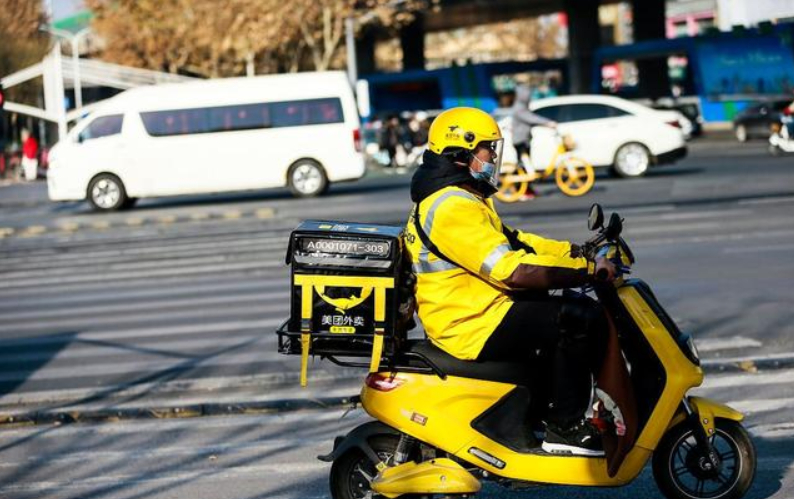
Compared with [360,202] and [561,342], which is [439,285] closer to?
[561,342]

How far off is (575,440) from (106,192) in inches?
946

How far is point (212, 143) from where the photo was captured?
2930cm

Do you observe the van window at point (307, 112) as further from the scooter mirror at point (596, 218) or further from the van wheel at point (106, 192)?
the scooter mirror at point (596, 218)

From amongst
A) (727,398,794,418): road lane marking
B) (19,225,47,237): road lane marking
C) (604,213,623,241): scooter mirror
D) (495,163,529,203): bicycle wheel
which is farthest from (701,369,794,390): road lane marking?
(19,225,47,237): road lane marking

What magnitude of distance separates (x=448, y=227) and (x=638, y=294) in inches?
33.0

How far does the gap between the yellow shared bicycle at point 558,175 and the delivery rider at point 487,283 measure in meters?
17.8

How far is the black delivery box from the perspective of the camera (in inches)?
216

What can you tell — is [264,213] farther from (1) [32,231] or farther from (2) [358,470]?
(2) [358,470]

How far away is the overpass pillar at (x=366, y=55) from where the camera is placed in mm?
77125

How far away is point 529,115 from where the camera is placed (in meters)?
23.2

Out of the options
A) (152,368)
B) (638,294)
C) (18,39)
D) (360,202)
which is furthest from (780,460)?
(18,39)

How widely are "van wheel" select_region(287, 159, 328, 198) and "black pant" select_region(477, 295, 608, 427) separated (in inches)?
917

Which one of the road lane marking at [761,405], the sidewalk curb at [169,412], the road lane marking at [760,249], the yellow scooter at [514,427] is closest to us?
the yellow scooter at [514,427]

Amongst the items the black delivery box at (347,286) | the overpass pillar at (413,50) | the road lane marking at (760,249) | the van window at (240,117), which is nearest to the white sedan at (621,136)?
the van window at (240,117)
